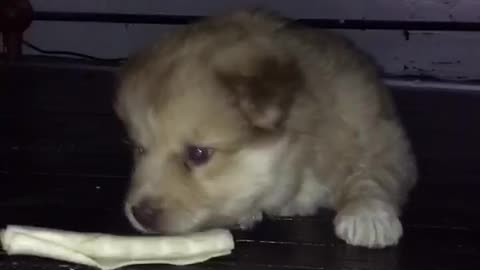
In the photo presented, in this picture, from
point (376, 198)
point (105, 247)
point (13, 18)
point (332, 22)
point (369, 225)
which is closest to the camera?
point (105, 247)

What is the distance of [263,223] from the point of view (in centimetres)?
220

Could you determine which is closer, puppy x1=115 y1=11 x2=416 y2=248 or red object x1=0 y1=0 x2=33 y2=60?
puppy x1=115 y1=11 x2=416 y2=248

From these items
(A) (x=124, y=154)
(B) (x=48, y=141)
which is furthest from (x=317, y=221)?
(B) (x=48, y=141)

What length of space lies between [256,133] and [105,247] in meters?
0.37

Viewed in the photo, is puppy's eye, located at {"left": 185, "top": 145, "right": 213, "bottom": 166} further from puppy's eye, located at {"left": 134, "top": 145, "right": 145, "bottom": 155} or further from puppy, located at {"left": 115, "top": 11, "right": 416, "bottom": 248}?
puppy's eye, located at {"left": 134, "top": 145, "right": 145, "bottom": 155}

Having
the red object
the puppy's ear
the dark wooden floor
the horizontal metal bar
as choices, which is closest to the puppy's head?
the puppy's ear

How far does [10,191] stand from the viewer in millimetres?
2326

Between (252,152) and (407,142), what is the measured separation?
512mm

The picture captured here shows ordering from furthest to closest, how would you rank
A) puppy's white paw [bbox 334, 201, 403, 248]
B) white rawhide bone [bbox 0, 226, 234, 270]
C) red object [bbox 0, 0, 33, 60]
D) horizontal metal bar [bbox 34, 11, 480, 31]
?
red object [bbox 0, 0, 33, 60]
horizontal metal bar [bbox 34, 11, 480, 31]
puppy's white paw [bbox 334, 201, 403, 248]
white rawhide bone [bbox 0, 226, 234, 270]

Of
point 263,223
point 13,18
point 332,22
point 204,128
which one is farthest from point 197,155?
point 13,18

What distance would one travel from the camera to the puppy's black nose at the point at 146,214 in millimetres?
1982

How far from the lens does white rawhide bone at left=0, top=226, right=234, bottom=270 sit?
191cm

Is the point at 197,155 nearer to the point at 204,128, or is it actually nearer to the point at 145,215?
the point at 204,128

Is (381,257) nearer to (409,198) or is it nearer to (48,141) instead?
(409,198)
